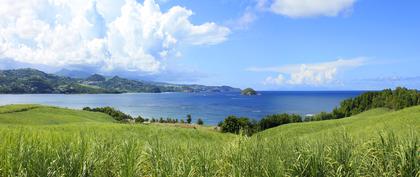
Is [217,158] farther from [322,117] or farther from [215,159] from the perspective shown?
[322,117]

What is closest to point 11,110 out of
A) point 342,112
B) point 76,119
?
point 76,119

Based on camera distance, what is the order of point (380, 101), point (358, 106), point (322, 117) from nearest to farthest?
point (380, 101), point (322, 117), point (358, 106)

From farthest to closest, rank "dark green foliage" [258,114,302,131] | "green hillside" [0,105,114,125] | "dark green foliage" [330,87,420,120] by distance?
1. "dark green foliage" [330,87,420,120]
2. "dark green foliage" [258,114,302,131]
3. "green hillside" [0,105,114,125]

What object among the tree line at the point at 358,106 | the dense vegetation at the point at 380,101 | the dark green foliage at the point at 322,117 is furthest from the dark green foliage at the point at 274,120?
the dense vegetation at the point at 380,101

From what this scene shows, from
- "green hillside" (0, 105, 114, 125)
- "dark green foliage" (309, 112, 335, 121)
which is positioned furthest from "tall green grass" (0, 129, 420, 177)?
"dark green foliage" (309, 112, 335, 121)

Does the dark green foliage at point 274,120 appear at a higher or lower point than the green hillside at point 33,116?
lower

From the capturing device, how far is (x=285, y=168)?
29.0 feet

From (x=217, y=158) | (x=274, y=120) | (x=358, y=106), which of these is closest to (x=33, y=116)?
(x=274, y=120)

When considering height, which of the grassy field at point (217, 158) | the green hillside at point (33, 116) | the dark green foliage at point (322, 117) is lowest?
the dark green foliage at point (322, 117)

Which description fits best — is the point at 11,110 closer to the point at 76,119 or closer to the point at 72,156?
the point at 76,119

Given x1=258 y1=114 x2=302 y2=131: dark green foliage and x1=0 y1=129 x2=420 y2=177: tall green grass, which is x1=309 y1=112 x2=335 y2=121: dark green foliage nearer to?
x1=258 y1=114 x2=302 y2=131: dark green foliage

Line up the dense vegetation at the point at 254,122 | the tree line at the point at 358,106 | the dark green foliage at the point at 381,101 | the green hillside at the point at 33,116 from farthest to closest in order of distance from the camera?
the dark green foliage at the point at 381,101 → the tree line at the point at 358,106 → the dense vegetation at the point at 254,122 → the green hillside at the point at 33,116

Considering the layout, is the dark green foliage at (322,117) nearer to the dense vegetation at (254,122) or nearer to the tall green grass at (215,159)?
the dense vegetation at (254,122)

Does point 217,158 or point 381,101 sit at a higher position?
point 217,158
